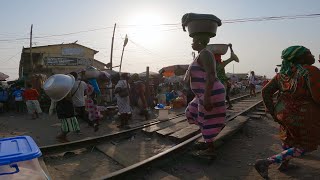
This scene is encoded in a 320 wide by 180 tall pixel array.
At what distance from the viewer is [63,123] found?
6898 millimetres

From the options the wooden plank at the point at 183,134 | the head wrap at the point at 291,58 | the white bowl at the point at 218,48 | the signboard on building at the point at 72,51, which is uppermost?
the signboard on building at the point at 72,51

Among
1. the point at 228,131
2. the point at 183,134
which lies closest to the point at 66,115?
the point at 183,134

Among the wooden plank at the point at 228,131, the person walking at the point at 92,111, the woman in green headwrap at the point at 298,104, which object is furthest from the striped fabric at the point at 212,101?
the person walking at the point at 92,111

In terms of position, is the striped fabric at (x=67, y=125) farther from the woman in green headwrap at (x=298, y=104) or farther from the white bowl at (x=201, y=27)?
the woman in green headwrap at (x=298, y=104)

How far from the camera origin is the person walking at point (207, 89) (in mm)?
4145

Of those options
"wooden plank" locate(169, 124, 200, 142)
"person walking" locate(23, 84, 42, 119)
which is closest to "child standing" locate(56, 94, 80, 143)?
"wooden plank" locate(169, 124, 200, 142)

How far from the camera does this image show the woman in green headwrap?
362cm

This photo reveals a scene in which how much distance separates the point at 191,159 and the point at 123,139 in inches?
94.5

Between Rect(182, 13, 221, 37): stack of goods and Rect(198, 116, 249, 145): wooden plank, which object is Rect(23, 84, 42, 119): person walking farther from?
Rect(182, 13, 221, 37): stack of goods

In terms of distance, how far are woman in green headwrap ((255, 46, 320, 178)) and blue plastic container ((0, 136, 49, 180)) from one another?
2714 millimetres

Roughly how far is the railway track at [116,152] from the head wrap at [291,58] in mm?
1914

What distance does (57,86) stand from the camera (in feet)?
20.0

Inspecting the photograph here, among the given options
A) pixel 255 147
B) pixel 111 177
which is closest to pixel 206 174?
pixel 111 177

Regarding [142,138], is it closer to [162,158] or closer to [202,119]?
[162,158]
